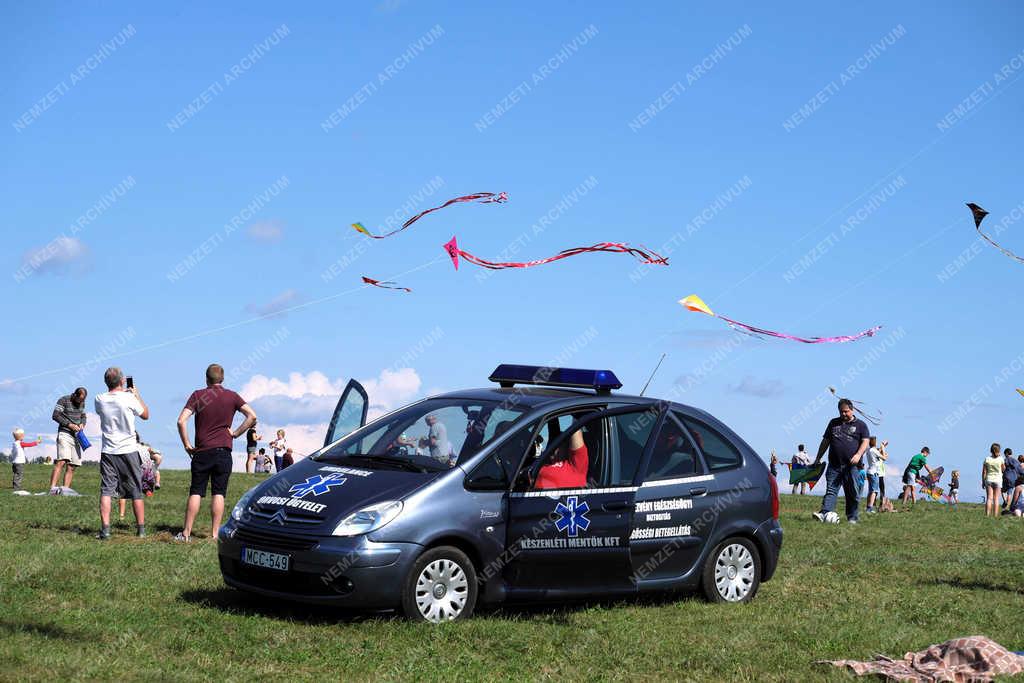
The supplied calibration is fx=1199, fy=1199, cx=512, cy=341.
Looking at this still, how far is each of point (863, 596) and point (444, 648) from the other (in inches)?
179

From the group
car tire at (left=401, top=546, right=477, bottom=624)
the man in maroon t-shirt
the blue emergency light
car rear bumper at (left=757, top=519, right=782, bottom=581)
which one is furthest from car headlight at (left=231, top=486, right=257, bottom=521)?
car rear bumper at (left=757, top=519, right=782, bottom=581)

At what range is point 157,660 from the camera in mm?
6887

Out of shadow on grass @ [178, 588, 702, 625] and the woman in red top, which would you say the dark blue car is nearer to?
the woman in red top

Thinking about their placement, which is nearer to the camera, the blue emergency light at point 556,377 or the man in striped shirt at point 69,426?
the blue emergency light at point 556,377

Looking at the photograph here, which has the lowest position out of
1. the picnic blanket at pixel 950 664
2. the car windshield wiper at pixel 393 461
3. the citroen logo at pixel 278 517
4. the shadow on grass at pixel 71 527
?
the picnic blanket at pixel 950 664

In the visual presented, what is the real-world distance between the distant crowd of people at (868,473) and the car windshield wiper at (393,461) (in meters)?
→ 3.34

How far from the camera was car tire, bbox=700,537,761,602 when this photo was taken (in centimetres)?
955

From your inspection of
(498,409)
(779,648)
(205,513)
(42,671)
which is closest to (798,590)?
(779,648)

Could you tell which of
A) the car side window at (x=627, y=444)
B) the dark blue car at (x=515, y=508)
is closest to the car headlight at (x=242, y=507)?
the dark blue car at (x=515, y=508)

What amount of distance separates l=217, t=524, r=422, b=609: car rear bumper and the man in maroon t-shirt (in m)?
4.27

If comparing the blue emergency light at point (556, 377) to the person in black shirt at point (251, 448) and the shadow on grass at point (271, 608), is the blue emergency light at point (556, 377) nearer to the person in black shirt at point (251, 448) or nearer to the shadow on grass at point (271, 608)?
the shadow on grass at point (271, 608)

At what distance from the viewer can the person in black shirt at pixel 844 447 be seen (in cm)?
1761

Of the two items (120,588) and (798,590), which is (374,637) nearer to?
(120,588)

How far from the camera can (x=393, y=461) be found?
8.66 m
